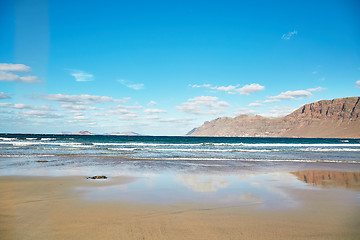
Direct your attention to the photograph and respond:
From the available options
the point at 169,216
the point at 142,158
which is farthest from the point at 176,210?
the point at 142,158

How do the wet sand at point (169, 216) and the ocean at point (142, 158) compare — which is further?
the ocean at point (142, 158)

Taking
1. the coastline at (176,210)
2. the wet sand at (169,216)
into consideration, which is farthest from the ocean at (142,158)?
the wet sand at (169,216)

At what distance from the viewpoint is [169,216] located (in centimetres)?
541

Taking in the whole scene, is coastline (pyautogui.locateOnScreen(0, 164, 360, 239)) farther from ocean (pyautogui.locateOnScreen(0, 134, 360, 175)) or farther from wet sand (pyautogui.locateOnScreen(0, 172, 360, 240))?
ocean (pyautogui.locateOnScreen(0, 134, 360, 175))

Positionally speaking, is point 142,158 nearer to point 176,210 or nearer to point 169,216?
point 176,210

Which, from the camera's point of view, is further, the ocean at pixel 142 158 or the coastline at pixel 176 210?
the ocean at pixel 142 158

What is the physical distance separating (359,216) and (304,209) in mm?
1175

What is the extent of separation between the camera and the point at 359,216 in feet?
18.3

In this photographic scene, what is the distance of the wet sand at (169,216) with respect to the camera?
14.6 ft

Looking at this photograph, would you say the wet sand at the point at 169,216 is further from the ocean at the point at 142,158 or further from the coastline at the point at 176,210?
the ocean at the point at 142,158

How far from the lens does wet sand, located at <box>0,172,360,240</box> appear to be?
4.45 metres

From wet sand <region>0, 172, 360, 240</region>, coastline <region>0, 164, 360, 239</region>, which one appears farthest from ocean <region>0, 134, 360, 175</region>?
wet sand <region>0, 172, 360, 240</region>

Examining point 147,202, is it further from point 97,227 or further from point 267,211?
point 267,211

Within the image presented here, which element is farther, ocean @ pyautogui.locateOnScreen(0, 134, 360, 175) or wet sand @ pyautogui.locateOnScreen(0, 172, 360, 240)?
ocean @ pyautogui.locateOnScreen(0, 134, 360, 175)
